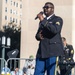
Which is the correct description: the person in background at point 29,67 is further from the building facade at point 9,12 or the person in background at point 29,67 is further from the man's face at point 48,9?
the building facade at point 9,12

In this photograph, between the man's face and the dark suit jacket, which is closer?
the dark suit jacket

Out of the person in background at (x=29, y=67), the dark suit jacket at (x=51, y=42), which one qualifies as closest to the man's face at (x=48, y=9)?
the dark suit jacket at (x=51, y=42)

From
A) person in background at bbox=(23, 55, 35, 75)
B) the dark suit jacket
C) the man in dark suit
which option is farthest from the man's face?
person in background at bbox=(23, 55, 35, 75)

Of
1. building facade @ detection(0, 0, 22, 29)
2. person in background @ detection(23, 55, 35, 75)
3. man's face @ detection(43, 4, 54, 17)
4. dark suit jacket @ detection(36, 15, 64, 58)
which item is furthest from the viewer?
building facade @ detection(0, 0, 22, 29)

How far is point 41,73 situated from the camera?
569cm

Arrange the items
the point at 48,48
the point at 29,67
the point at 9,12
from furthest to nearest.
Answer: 1. the point at 9,12
2. the point at 29,67
3. the point at 48,48

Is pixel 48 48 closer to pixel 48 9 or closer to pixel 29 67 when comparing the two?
pixel 48 9

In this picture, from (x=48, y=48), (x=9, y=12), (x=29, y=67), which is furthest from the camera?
(x=9, y=12)

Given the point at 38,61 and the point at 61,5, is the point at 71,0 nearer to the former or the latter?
the point at 61,5

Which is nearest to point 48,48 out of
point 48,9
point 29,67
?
point 48,9

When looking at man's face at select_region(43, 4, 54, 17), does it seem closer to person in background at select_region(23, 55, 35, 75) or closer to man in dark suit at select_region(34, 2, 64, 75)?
man in dark suit at select_region(34, 2, 64, 75)

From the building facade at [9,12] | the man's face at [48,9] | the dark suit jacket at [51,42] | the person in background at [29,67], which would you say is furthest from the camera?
the building facade at [9,12]

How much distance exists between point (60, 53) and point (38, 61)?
0.37m

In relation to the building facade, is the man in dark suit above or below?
below
